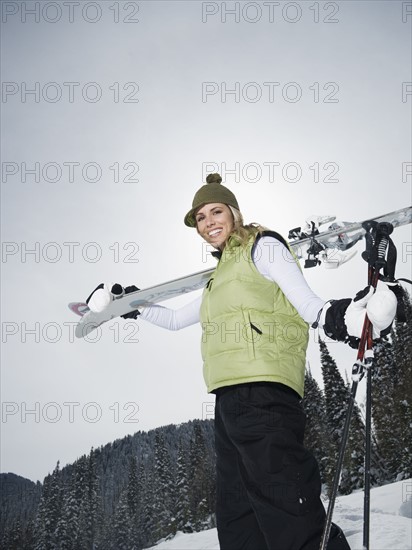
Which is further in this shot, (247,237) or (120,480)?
(120,480)

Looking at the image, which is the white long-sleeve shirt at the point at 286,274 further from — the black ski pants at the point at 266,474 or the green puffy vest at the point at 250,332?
the black ski pants at the point at 266,474

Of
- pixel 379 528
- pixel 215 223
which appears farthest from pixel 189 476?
pixel 215 223

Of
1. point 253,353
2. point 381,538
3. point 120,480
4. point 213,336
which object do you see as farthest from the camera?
point 120,480

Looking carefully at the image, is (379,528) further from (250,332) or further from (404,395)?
(404,395)

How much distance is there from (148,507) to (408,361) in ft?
128

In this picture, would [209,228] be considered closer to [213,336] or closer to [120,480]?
[213,336]

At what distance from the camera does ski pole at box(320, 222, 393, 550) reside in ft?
5.48

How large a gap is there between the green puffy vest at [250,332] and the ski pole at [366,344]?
37 cm

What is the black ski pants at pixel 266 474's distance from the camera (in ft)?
5.92

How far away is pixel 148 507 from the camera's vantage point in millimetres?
55281

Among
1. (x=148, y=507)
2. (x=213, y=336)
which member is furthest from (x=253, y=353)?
(x=148, y=507)

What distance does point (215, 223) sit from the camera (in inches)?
109

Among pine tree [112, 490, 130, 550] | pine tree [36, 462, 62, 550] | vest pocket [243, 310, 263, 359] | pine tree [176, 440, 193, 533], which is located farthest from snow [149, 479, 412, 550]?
pine tree [112, 490, 130, 550]

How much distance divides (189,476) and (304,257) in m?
53.5
